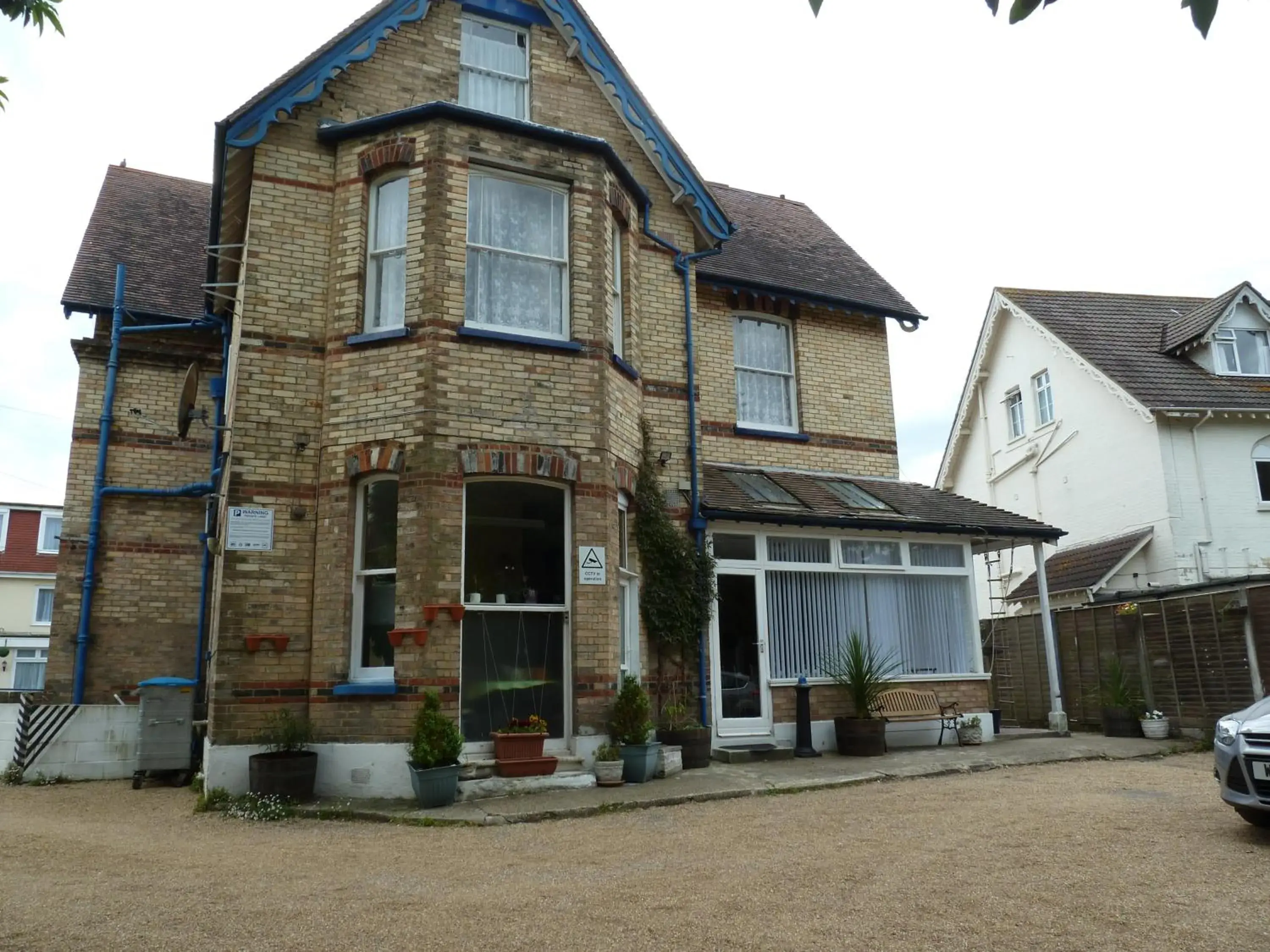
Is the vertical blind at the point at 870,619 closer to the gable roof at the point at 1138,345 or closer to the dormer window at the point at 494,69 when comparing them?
the dormer window at the point at 494,69

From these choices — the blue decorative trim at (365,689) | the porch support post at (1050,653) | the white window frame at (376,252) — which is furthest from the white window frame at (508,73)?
the porch support post at (1050,653)

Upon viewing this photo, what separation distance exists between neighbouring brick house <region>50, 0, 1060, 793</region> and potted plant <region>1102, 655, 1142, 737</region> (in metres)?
2.44

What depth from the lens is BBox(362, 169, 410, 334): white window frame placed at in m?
10.6

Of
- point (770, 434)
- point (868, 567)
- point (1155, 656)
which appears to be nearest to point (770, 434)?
point (770, 434)

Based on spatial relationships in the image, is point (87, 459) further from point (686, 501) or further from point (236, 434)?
point (686, 501)

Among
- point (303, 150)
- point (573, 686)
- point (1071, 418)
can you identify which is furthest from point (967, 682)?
point (303, 150)

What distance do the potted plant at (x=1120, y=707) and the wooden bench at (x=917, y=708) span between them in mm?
3032

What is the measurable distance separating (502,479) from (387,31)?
5.76 metres

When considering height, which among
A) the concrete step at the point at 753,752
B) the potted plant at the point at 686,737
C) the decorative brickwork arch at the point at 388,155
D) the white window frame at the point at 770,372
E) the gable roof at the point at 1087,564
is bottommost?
the concrete step at the point at 753,752

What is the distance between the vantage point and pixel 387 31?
38.0ft

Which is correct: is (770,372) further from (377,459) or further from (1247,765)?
(1247,765)

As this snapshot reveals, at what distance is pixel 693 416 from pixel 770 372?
8.56 ft

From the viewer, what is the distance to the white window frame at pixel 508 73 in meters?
12.0

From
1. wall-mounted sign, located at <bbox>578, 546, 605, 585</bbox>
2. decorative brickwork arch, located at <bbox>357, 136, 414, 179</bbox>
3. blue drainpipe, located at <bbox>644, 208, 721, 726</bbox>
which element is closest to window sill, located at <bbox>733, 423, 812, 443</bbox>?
blue drainpipe, located at <bbox>644, 208, 721, 726</bbox>
